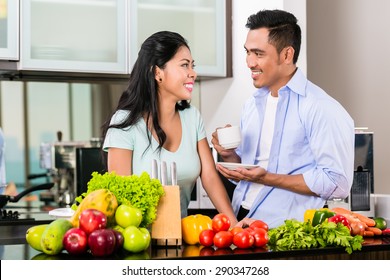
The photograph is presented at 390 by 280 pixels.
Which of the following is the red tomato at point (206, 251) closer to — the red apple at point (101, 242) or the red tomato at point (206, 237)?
the red tomato at point (206, 237)

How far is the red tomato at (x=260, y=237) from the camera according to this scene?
90.4 inches

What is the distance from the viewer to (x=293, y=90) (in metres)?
3.18

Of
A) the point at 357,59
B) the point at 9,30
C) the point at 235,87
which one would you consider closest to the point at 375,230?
the point at 235,87

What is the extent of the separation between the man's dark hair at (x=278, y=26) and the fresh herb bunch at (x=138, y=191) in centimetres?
119

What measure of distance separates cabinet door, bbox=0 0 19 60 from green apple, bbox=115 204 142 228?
2198 millimetres

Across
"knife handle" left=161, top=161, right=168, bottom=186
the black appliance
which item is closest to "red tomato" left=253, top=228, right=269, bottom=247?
"knife handle" left=161, top=161, right=168, bottom=186

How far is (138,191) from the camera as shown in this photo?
88.0 inches

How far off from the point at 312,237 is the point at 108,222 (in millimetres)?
653

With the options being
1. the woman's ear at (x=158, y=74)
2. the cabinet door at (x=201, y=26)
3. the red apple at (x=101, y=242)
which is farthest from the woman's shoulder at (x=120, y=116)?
the cabinet door at (x=201, y=26)

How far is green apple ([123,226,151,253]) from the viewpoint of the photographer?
213cm

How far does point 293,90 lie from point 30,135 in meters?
5.40

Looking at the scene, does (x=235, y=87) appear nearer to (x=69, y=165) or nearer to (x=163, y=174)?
(x=69, y=165)

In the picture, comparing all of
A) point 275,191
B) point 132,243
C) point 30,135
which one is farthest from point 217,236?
point 30,135

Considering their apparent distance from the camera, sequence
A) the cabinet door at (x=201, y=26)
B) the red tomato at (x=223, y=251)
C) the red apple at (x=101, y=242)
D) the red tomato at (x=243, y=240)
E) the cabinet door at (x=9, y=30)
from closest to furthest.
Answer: the red apple at (x=101, y=242), the red tomato at (x=223, y=251), the red tomato at (x=243, y=240), the cabinet door at (x=9, y=30), the cabinet door at (x=201, y=26)
